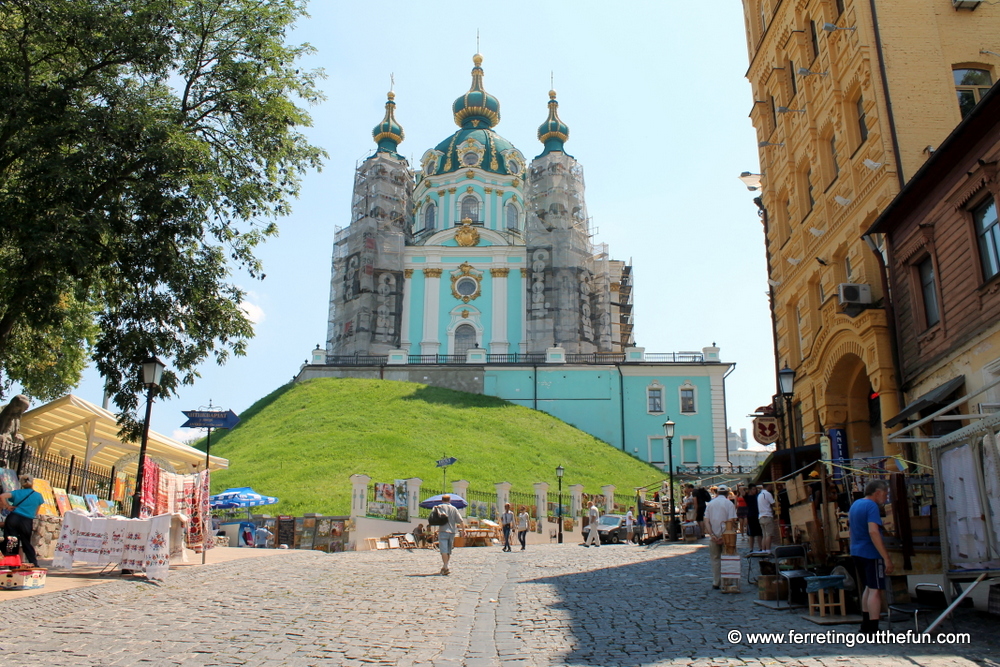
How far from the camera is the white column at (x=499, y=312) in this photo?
63344mm

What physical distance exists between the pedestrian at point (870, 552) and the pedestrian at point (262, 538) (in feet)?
70.3

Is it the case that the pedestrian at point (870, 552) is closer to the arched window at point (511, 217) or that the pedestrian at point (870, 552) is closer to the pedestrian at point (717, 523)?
the pedestrian at point (717, 523)

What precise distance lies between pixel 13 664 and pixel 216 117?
37.7 ft

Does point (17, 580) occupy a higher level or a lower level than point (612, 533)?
lower

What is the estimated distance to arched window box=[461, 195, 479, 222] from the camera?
71062 millimetres

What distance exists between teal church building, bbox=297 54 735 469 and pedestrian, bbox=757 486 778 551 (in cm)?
3399

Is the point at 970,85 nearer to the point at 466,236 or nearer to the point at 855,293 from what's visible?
the point at 855,293

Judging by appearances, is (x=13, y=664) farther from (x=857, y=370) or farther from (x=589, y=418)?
(x=589, y=418)

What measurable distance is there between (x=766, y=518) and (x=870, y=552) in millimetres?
8392

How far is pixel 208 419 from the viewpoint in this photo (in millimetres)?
16406

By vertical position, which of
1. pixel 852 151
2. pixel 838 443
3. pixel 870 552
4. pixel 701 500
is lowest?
pixel 870 552

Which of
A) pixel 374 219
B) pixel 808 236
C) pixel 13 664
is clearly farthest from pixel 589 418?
pixel 13 664

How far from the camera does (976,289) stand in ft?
43.7

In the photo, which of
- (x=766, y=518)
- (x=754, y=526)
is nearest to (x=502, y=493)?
(x=754, y=526)
